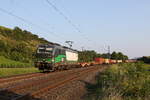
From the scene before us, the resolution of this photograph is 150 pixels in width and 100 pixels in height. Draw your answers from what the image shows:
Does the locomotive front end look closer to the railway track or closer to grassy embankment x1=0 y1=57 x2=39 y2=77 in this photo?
grassy embankment x1=0 y1=57 x2=39 y2=77

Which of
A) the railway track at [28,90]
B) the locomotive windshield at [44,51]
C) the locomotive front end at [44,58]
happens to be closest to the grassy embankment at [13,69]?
the locomotive front end at [44,58]

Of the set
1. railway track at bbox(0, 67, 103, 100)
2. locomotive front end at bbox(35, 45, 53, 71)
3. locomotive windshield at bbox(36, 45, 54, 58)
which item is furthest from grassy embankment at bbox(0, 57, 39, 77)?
railway track at bbox(0, 67, 103, 100)

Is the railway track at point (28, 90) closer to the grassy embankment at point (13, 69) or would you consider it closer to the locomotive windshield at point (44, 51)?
the grassy embankment at point (13, 69)

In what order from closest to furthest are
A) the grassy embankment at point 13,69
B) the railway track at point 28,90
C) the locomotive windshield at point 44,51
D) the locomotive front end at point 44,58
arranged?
1. the railway track at point 28,90
2. the grassy embankment at point 13,69
3. the locomotive front end at point 44,58
4. the locomotive windshield at point 44,51

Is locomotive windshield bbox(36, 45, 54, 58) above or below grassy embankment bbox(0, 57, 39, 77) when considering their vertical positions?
above

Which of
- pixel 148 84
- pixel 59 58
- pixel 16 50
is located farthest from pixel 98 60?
pixel 148 84

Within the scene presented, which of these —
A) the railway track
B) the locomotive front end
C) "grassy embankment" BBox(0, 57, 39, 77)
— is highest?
the locomotive front end

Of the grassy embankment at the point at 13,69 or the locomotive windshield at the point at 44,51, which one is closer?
the grassy embankment at the point at 13,69

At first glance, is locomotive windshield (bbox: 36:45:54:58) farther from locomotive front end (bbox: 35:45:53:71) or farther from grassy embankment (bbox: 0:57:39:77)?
grassy embankment (bbox: 0:57:39:77)

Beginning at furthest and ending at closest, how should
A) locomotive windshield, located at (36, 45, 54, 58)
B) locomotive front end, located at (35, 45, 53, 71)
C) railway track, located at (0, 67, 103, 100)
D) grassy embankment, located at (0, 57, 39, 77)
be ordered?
1. locomotive windshield, located at (36, 45, 54, 58)
2. locomotive front end, located at (35, 45, 53, 71)
3. grassy embankment, located at (0, 57, 39, 77)
4. railway track, located at (0, 67, 103, 100)

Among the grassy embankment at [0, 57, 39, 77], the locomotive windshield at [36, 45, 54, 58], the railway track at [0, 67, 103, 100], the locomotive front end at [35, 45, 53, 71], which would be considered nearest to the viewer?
the railway track at [0, 67, 103, 100]

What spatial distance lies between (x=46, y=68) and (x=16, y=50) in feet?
155

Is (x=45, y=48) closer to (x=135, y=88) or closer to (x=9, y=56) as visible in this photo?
(x=135, y=88)

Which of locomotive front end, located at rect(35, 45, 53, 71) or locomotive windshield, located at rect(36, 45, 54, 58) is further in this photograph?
locomotive windshield, located at rect(36, 45, 54, 58)
